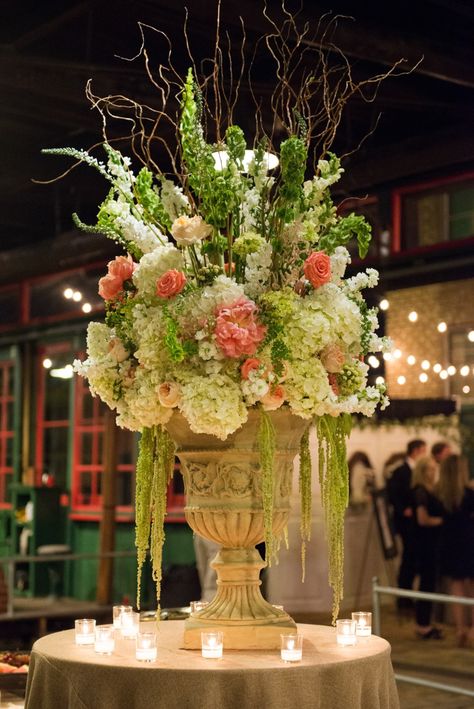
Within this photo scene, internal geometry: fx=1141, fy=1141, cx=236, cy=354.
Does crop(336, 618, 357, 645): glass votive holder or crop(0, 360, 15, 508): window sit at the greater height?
crop(0, 360, 15, 508): window

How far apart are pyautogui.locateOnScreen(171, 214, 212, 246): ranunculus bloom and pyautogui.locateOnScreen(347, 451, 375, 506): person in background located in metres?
5.78

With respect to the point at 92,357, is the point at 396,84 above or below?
above

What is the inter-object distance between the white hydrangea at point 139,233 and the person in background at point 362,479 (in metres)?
5.69

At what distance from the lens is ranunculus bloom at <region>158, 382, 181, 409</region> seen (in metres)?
3.00

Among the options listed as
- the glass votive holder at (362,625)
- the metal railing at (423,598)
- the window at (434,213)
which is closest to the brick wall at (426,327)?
the window at (434,213)

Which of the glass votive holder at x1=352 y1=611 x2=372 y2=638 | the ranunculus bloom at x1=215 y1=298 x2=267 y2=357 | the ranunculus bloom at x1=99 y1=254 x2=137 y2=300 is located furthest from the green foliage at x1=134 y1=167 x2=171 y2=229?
the glass votive holder at x1=352 y1=611 x2=372 y2=638

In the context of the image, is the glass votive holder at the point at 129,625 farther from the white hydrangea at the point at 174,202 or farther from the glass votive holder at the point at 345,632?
the white hydrangea at the point at 174,202

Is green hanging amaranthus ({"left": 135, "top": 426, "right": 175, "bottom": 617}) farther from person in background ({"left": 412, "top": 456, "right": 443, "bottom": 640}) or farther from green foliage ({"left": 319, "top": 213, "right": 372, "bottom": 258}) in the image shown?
person in background ({"left": 412, "top": 456, "right": 443, "bottom": 640})

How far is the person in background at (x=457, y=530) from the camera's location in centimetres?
809

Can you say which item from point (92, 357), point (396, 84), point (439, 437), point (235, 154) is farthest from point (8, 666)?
point (396, 84)

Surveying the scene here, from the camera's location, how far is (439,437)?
8.37 metres

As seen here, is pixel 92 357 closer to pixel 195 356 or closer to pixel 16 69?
pixel 195 356

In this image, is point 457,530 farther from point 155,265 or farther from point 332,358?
point 155,265

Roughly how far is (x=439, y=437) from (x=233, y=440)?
215 inches
